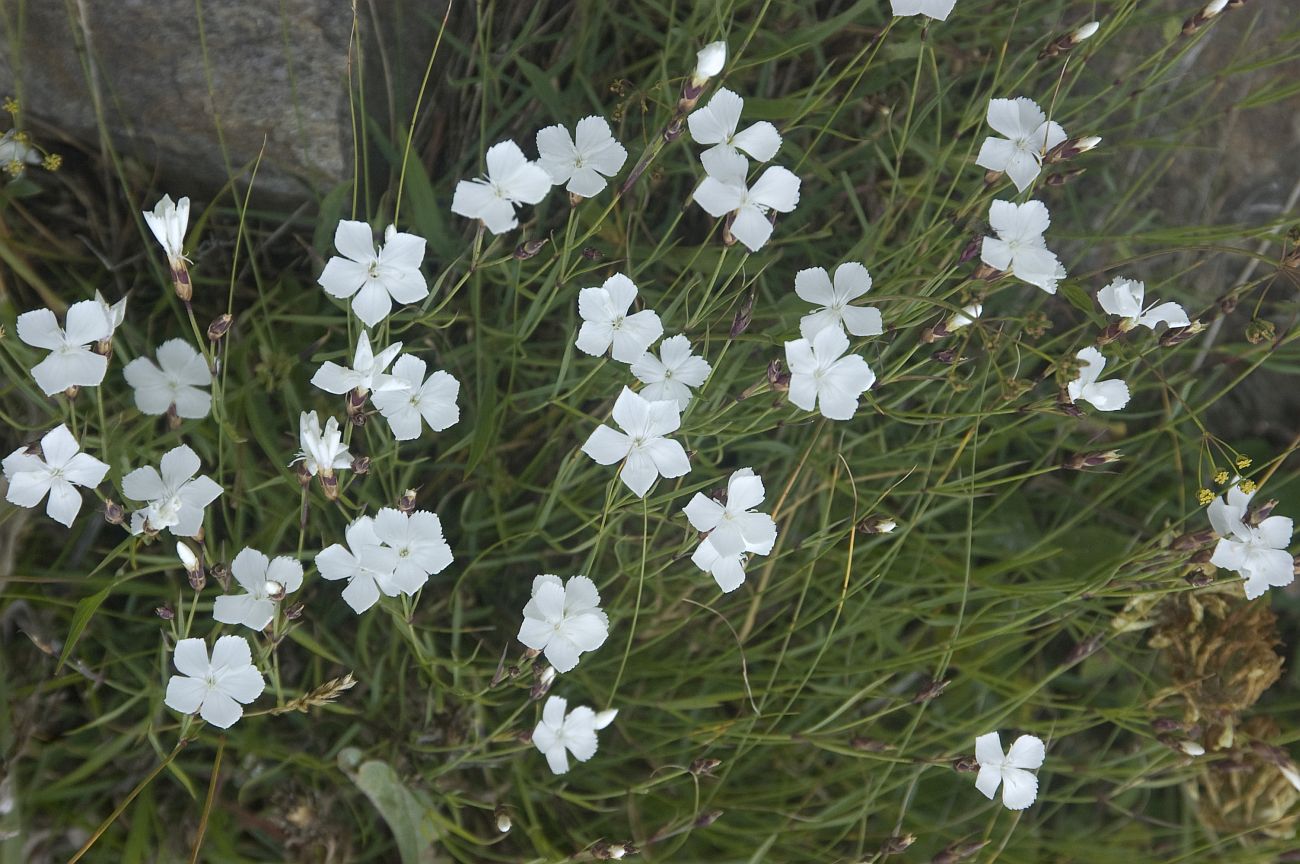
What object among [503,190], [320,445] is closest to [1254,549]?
[503,190]

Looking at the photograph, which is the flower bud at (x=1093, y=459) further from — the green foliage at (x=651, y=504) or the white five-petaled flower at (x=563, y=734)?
the white five-petaled flower at (x=563, y=734)

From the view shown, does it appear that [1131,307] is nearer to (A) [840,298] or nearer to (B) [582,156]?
(A) [840,298]

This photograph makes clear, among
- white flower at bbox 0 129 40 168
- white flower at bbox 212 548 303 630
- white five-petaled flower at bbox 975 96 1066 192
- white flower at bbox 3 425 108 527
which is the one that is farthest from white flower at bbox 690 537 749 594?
white flower at bbox 0 129 40 168

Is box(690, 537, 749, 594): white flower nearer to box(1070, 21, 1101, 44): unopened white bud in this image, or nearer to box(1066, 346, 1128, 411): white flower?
box(1066, 346, 1128, 411): white flower

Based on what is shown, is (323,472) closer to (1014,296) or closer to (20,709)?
(20,709)

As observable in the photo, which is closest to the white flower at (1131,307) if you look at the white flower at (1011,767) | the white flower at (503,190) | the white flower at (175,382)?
the white flower at (1011,767)
